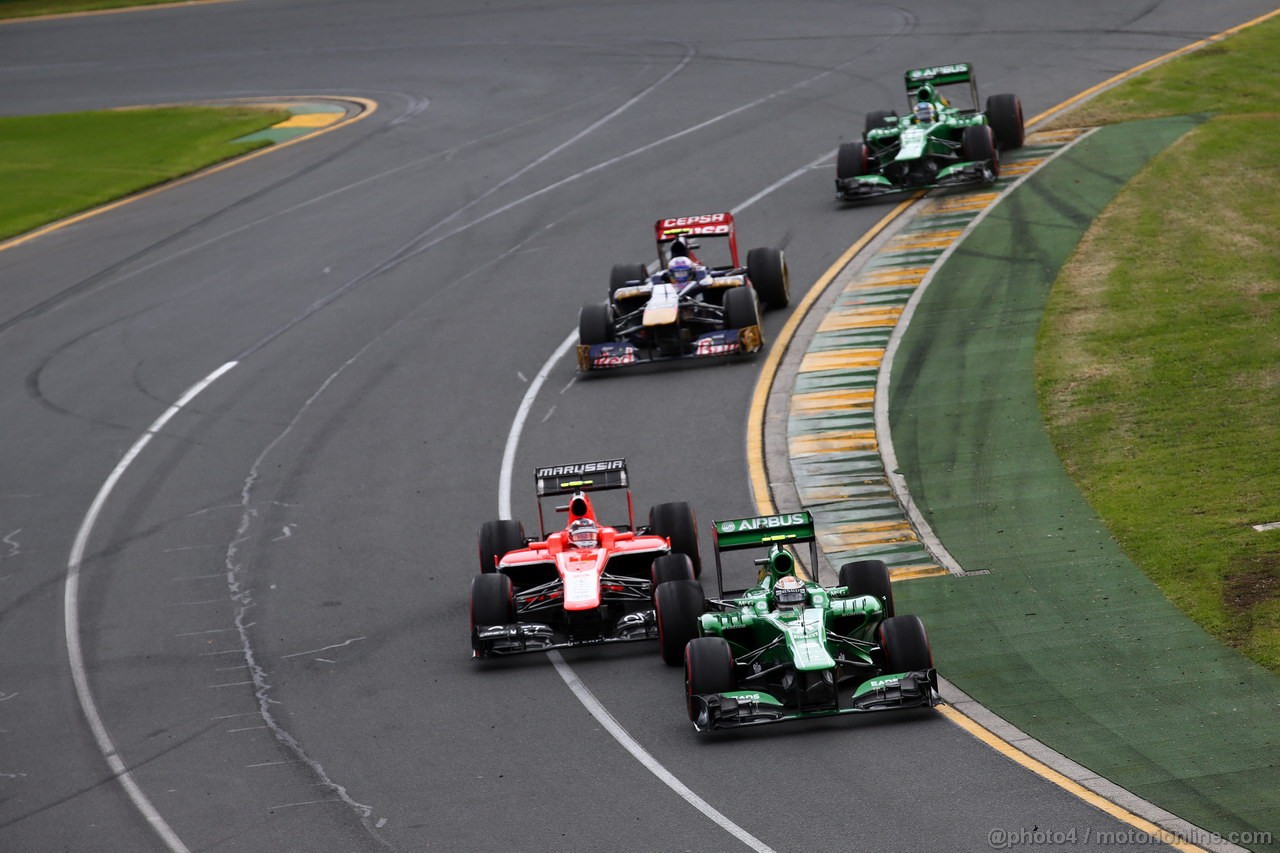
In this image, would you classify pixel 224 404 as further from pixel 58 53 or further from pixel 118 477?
pixel 58 53

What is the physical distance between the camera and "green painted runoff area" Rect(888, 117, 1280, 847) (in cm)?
1505

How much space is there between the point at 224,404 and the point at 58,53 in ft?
140

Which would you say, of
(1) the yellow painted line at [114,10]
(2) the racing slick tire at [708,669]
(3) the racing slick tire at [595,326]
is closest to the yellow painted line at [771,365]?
(3) the racing slick tire at [595,326]

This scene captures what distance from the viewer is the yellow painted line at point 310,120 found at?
164 feet

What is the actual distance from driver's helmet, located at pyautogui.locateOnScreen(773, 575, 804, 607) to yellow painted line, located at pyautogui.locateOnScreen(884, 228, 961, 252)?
16.8m

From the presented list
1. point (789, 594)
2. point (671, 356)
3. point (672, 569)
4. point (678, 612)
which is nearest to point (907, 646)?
point (789, 594)

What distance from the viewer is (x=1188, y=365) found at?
84.1ft

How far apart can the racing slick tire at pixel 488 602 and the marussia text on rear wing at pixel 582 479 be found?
1.88 meters

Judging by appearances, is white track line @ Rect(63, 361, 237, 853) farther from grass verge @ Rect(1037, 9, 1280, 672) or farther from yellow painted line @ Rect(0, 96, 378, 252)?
yellow painted line @ Rect(0, 96, 378, 252)

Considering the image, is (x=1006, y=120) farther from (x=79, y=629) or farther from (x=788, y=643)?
(x=79, y=629)

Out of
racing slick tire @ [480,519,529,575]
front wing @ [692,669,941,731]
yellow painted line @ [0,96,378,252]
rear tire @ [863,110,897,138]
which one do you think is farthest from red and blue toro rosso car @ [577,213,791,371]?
yellow painted line @ [0,96,378,252]

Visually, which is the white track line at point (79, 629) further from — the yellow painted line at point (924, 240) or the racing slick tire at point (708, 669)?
the yellow painted line at point (924, 240)

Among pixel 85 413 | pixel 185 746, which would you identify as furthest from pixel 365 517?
pixel 85 413

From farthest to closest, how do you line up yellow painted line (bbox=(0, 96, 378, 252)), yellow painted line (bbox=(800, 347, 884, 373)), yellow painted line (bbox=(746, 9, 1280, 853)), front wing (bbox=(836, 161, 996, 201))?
yellow painted line (bbox=(0, 96, 378, 252)) → front wing (bbox=(836, 161, 996, 201)) → yellow painted line (bbox=(800, 347, 884, 373)) → yellow painted line (bbox=(746, 9, 1280, 853))
